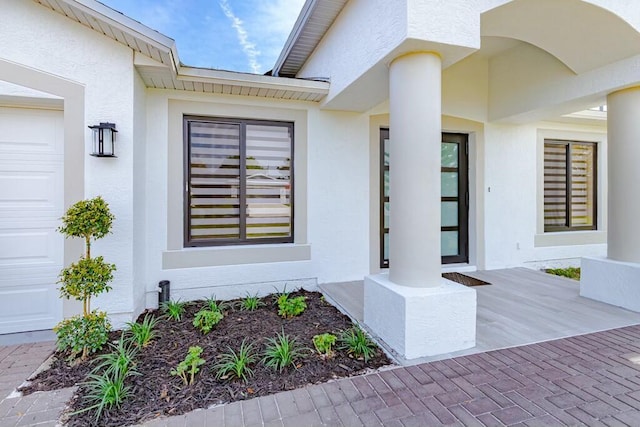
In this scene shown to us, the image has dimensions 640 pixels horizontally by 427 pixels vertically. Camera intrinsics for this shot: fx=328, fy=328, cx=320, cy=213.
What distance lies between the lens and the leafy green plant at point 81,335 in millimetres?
3705

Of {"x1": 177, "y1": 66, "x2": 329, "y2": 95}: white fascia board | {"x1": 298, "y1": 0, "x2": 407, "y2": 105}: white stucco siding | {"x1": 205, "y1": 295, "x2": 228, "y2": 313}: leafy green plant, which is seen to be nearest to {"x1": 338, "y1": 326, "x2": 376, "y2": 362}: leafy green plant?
{"x1": 205, "y1": 295, "x2": 228, "y2": 313}: leafy green plant

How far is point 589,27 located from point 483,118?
9.15 feet

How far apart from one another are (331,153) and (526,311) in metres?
4.15

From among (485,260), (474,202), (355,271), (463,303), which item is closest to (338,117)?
(355,271)

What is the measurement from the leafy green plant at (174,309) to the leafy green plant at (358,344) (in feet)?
8.28

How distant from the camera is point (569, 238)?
27.0 ft

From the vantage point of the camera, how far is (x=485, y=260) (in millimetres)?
7438

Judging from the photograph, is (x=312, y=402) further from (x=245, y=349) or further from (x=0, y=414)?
(x=0, y=414)

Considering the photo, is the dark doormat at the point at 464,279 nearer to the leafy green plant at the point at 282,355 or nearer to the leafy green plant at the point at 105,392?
the leafy green plant at the point at 282,355

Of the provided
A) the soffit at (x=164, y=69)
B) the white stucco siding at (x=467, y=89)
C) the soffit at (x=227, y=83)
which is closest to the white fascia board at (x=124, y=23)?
the soffit at (x=164, y=69)

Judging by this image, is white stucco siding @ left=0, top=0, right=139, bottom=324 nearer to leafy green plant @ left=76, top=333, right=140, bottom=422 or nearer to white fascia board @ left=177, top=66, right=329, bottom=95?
white fascia board @ left=177, top=66, right=329, bottom=95

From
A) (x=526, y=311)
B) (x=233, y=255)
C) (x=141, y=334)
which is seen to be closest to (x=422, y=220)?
(x=526, y=311)

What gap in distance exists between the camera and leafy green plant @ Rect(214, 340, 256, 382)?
3.28 metres

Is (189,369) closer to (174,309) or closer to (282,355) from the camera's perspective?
(282,355)
